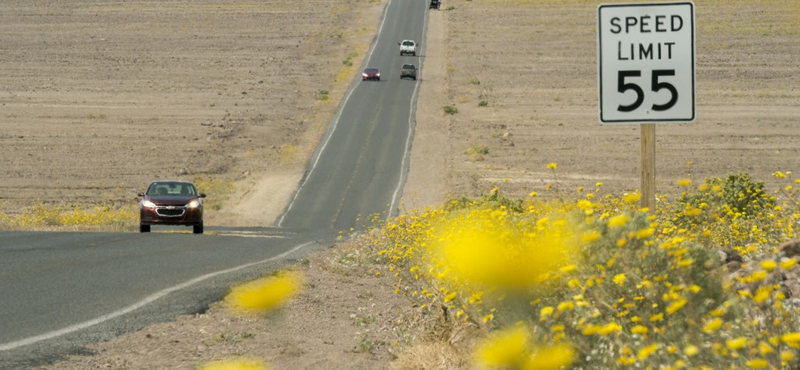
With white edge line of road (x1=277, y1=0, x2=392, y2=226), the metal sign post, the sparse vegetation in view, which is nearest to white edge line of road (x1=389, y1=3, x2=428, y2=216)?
the sparse vegetation

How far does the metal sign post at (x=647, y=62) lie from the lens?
7.47 metres

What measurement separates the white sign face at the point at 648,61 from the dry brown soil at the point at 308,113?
234 cm

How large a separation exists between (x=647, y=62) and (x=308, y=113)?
57.7m

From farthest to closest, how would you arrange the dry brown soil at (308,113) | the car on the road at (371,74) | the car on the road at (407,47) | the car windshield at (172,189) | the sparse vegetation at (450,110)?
1. the car on the road at (407,47)
2. the car on the road at (371,74)
3. the sparse vegetation at (450,110)
4. the car windshield at (172,189)
5. the dry brown soil at (308,113)

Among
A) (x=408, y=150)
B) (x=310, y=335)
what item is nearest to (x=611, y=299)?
(x=310, y=335)

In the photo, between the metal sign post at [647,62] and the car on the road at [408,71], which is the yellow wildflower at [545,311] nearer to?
the metal sign post at [647,62]

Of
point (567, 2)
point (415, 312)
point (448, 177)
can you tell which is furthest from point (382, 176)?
point (567, 2)

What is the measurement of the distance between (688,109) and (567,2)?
113 metres

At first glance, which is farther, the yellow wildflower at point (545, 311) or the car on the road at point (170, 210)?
the car on the road at point (170, 210)

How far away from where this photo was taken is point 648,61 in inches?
295

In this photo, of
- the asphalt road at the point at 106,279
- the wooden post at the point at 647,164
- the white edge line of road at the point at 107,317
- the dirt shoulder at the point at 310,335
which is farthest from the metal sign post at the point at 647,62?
the white edge line of road at the point at 107,317

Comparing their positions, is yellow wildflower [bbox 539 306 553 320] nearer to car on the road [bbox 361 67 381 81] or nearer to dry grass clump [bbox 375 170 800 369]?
dry grass clump [bbox 375 170 800 369]

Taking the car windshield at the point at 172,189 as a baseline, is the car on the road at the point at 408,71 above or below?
above

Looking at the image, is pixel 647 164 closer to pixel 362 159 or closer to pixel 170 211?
pixel 170 211
